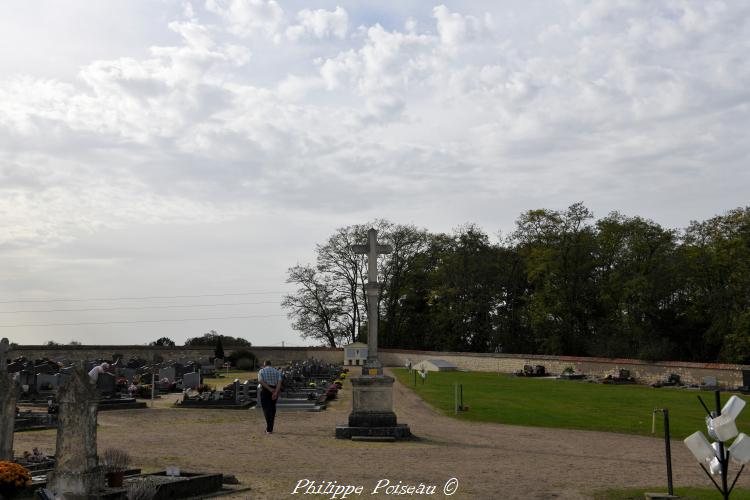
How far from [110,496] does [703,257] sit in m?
46.7

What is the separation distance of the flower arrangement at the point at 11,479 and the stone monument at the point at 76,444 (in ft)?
1.00

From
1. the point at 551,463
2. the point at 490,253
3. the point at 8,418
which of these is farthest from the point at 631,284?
the point at 8,418

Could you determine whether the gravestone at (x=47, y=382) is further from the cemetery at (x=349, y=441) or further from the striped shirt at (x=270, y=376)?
the striped shirt at (x=270, y=376)

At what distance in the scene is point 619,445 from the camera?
15945 mm

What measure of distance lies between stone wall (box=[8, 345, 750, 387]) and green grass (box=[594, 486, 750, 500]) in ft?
92.4

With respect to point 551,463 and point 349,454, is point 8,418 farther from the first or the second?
point 551,463

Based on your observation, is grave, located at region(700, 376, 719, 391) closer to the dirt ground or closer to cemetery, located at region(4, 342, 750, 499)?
cemetery, located at region(4, 342, 750, 499)

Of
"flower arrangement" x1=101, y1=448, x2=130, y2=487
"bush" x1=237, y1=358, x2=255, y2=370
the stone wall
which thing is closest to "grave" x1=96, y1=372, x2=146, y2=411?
"flower arrangement" x1=101, y1=448, x2=130, y2=487

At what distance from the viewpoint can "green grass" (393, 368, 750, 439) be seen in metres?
20.0

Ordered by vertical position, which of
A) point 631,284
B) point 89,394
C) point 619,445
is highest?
point 631,284

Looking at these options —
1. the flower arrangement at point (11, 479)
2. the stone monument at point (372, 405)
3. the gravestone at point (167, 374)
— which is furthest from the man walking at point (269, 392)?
the gravestone at point (167, 374)

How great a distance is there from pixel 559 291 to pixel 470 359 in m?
8.26

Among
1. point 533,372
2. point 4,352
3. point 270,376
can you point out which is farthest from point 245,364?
point 4,352

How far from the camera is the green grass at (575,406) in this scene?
786 inches
